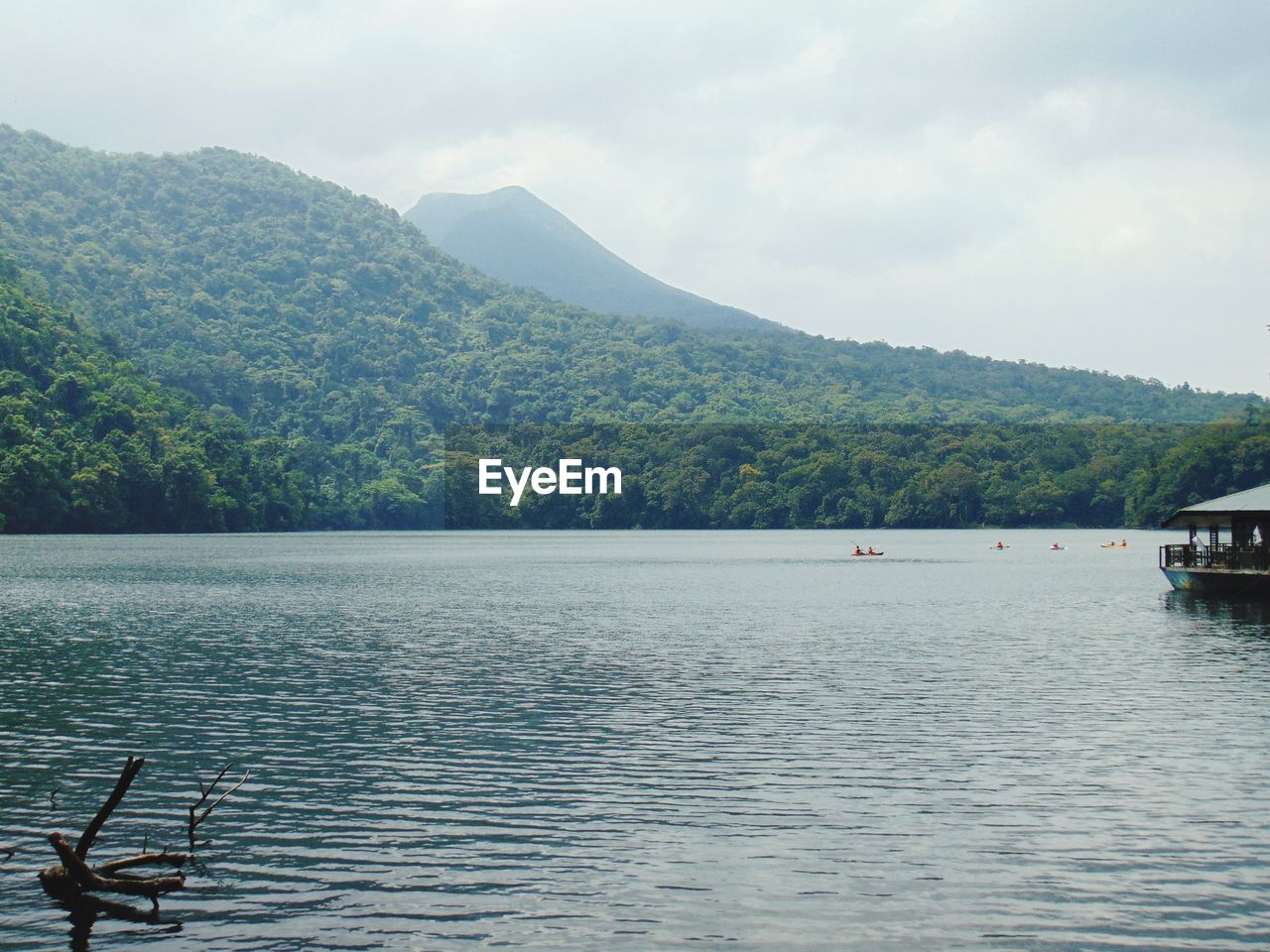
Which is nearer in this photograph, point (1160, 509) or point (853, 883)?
point (853, 883)

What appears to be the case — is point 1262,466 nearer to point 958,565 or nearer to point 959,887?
point 958,565

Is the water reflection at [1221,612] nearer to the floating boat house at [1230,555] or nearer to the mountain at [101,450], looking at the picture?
the floating boat house at [1230,555]

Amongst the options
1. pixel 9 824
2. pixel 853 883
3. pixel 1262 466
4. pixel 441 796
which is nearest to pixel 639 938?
pixel 853 883

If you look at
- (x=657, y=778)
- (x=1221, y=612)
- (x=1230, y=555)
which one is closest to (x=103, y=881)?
(x=657, y=778)

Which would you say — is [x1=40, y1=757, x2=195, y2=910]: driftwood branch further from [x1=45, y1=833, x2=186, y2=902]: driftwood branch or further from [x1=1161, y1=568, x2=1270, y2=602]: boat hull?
[x1=1161, y1=568, x2=1270, y2=602]: boat hull

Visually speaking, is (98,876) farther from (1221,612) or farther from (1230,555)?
(1230,555)

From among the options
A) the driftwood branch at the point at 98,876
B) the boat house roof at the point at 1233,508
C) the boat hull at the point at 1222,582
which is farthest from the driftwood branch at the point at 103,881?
the boat hull at the point at 1222,582

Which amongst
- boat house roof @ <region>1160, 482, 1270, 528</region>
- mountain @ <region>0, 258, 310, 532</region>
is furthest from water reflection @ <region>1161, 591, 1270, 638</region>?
mountain @ <region>0, 258, 310, 532</region>
